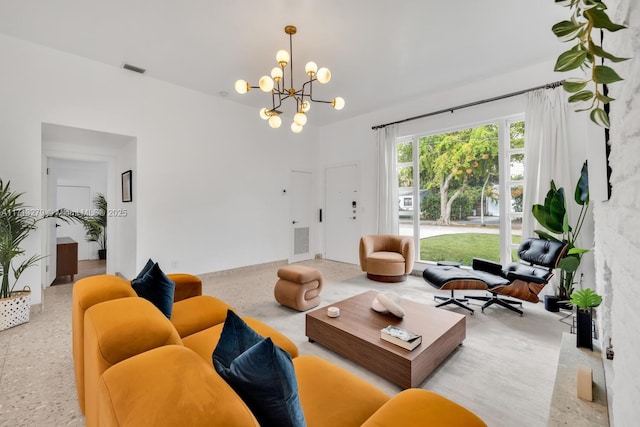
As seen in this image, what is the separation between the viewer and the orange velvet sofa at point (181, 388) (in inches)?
26.8

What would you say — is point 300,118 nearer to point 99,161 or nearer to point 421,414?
point 421,414

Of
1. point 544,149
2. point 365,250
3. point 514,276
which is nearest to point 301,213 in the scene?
point 365,250

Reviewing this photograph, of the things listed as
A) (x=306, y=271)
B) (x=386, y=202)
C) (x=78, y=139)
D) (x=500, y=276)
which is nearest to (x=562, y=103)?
(x=500, y=276)

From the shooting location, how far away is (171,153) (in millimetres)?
4316

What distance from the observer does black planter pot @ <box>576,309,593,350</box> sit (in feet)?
5.95

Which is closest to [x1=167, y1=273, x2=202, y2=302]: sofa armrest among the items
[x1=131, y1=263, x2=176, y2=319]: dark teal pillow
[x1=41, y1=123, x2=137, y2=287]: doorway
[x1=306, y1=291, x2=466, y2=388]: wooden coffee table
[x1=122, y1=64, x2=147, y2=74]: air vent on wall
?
[x1=131, y1=263, x2=176, y2=319]: dark teal pillow

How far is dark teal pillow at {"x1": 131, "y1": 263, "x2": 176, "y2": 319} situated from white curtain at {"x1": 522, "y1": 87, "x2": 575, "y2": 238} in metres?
4.32

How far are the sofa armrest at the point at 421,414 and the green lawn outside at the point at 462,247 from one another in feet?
12.5

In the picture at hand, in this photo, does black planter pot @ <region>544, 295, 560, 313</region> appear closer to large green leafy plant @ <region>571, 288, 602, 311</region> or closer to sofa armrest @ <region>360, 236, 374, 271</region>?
large green leafy plant @ <region>571, 288, 602, 311</region>

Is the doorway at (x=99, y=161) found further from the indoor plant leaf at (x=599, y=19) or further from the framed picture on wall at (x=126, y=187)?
the indoor plant leaf at (x=599, y=19)

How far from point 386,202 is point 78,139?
504cm

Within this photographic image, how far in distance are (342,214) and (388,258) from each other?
1.90 meters

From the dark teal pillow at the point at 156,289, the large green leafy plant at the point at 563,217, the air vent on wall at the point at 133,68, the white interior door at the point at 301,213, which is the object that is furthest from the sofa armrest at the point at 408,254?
the air vent on wall at the point at 133,68

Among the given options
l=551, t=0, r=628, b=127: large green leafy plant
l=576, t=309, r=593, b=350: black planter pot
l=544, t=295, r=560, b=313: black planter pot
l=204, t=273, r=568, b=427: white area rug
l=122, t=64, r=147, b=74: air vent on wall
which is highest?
l=122, t=64, r=147, b=74: air vent on wall
